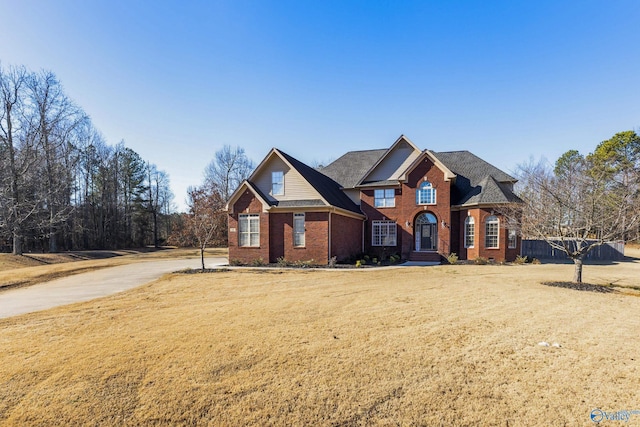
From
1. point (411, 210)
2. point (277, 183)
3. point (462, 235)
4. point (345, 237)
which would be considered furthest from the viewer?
point (411, 210)

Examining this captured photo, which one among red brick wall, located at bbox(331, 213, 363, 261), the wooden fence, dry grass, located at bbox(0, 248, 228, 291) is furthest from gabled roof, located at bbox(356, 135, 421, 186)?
dry grass, located at bbox(0, 248, 228, 291)

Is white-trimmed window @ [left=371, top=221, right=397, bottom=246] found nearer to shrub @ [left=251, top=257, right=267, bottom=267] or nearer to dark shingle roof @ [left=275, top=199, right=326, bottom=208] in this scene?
dark shingle roof @ [left=275, top=199, right=326, bottom=208]

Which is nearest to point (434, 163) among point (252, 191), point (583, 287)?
point (583, 287)

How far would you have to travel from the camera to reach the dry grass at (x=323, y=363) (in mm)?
3617

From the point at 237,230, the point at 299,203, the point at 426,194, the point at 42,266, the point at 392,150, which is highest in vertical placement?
the point at 392,150

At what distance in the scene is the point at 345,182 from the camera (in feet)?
82.9

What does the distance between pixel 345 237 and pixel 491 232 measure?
372 inches

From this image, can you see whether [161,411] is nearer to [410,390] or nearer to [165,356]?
[165,356]

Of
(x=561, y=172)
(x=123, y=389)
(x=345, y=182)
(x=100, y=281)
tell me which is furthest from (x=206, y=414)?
(x=345, y=182)

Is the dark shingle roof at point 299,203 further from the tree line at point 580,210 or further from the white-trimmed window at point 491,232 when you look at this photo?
the white-trimmed window at point 491,232

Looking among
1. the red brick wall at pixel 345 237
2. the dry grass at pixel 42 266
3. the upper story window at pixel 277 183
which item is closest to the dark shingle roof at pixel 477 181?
the red brick wall at pixel 345 237

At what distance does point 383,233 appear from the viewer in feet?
76.2

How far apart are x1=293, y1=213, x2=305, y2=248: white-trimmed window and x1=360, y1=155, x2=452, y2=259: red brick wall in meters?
6.29

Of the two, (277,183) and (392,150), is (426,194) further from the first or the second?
(277,183)
